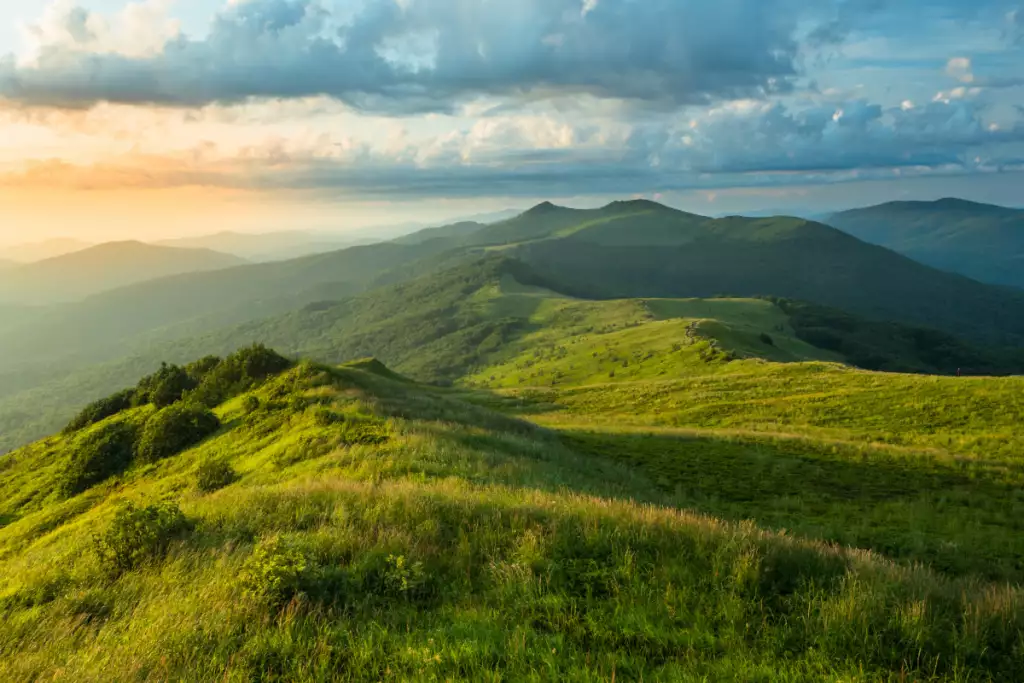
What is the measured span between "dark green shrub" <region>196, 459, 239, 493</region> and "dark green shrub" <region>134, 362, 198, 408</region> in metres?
17.2

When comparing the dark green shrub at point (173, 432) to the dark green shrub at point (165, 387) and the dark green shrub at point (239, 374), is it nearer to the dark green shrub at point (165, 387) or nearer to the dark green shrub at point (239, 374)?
the dark green shrub at point (239, 374)

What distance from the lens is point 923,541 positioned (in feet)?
49.4

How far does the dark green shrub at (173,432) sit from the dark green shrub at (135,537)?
771 inches

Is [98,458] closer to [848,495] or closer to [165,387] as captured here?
[165,387]

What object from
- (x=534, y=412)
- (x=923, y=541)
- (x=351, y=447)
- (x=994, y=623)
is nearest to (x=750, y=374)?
(x=534, y=412)

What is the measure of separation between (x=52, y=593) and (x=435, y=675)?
6.63 meters

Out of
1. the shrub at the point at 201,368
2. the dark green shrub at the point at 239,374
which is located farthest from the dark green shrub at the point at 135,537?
the shrub at the point at 201,368

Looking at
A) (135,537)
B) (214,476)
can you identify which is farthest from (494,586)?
(214,476)

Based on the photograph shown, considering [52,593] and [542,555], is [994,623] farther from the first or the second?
[52,593]

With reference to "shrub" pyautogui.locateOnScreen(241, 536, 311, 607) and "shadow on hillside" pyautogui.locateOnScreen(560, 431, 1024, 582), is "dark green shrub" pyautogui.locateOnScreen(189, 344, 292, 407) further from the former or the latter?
"shrub" pyautogui.locateOnScreen(241, 536, 311, 607)

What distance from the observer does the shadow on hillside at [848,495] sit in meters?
14.9

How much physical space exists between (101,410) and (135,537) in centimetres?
3549

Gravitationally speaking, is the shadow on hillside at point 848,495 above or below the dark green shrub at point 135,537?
below

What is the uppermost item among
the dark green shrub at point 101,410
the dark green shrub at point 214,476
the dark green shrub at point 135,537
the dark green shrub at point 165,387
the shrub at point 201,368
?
the dark green shrub at point 135,537
